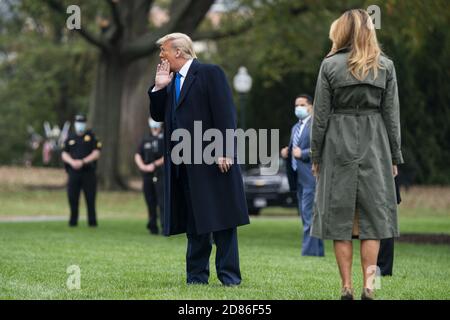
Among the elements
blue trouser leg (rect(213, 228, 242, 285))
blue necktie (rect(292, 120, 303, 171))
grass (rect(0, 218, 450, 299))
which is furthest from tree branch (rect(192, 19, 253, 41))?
blue trouser leg (rect(213, 228, 242, 285))

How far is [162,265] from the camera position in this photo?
39.3ft

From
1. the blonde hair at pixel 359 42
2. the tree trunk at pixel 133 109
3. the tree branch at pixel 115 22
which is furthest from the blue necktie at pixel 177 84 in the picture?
the tree trunk at pixel 133 109

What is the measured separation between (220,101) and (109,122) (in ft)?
85.6

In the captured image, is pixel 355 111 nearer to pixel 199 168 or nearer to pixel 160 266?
pixel 199 168

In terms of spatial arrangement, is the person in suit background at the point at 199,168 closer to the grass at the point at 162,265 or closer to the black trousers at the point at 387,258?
the grass at the point at 162,265

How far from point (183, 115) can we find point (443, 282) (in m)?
3.28

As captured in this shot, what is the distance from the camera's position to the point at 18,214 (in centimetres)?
2661

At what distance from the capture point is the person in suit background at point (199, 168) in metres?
9.17

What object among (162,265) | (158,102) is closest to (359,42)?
(158,102)

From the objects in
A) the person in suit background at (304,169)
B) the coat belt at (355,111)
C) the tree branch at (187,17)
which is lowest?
the person in suit background at (304,169)

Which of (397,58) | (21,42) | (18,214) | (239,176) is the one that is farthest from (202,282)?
(21,42)

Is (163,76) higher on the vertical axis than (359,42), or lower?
lower

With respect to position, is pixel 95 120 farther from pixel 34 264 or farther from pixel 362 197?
pixel 362 197

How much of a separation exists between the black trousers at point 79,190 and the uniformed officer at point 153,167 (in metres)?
1.49
